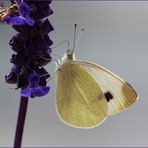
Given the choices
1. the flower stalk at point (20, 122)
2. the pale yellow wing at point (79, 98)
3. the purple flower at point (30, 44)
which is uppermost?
the purple flower at point (30, 44)

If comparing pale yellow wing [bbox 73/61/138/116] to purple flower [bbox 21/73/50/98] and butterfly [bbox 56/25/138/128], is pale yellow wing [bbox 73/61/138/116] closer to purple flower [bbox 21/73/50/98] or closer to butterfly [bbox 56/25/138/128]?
butterfly [bbox 56/25/138/128]

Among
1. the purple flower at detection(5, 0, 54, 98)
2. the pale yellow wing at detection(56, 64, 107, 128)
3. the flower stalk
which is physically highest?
the purple flower at detection(5, 0, 54, 98)

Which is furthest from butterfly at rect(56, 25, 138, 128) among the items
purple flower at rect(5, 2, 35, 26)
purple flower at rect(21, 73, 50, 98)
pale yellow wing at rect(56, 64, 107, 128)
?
purple flower at rect(5, 2, 35, 26)

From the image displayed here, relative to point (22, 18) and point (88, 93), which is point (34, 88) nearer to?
point (22, 18)

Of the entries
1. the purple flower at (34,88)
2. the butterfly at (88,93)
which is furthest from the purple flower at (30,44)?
the butterfly at (88,93)

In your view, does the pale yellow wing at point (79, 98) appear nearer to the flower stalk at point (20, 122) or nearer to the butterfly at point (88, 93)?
the butterfly at point (88, 93)

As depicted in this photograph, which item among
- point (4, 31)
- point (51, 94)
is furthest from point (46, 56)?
point (4, 31)

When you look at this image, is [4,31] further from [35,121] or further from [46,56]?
[46,56]

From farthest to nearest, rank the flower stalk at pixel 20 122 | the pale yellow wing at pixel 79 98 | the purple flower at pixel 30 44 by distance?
the pale yellow wing at pixel 79 98
the purple flower at pixel 30 44
the flower stalk at pixel 20 122
